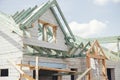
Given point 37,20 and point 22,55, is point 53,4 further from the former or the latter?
point 22,55

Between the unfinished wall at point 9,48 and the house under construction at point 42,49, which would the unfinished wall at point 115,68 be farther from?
the unfinished wall at point 9,48

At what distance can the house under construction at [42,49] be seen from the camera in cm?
1645

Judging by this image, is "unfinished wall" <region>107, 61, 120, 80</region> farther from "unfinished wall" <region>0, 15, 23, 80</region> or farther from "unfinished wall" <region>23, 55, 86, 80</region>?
"unfinished wall" <region>0, 15, 23, 80</region>

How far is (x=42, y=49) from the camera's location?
18.3m

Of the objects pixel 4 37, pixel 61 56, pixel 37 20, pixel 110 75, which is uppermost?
pixel 37 20

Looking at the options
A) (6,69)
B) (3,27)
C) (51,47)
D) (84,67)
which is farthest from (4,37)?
(84,67)

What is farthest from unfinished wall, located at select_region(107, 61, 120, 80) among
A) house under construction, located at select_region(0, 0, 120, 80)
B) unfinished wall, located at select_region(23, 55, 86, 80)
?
unfinished wall, located at select_region(23, 55, 86, 80)

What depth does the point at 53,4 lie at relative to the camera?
20.0m

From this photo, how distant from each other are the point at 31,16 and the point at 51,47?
9.18 ft

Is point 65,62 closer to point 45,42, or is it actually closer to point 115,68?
point 45,42

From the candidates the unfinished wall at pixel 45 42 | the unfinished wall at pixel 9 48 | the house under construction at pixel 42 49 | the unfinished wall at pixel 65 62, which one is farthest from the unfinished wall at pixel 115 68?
Answer: the unfinished wall at pixel 9 48

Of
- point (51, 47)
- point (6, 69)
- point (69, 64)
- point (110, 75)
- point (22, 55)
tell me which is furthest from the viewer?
point (110, 75)

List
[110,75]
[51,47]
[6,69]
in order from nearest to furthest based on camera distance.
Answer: [6,69]
[51,47]
[110,75]

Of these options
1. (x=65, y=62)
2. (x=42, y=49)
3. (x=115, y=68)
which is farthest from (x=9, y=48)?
(x=115, y=68)
